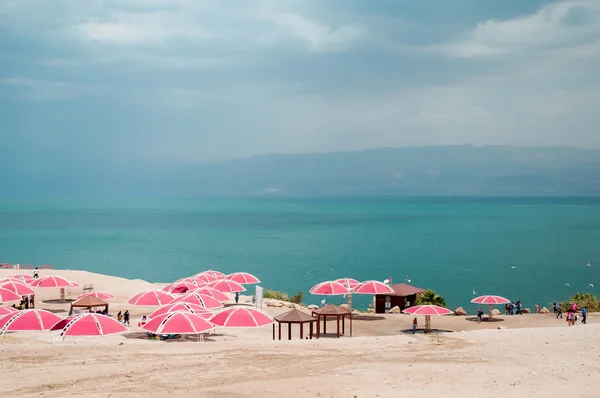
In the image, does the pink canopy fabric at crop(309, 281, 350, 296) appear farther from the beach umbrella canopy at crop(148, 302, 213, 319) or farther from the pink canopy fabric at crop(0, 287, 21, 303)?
the pink canopy fabric at crop(0, 287, 21, 303)

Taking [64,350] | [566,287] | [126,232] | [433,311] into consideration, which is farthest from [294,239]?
[64,350]

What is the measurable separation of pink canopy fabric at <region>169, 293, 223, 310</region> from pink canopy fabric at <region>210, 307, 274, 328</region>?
434 cm

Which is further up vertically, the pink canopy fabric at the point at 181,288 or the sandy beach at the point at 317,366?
the pink canopy fabric at the point at 181,288

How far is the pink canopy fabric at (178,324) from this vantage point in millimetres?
23562

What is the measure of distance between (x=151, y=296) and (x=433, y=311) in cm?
1379

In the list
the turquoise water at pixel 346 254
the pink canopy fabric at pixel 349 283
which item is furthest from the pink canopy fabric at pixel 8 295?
the turquoise water at pixel 346 254

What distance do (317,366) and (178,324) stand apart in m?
7.35

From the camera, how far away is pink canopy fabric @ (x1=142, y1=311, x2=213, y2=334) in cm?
2356

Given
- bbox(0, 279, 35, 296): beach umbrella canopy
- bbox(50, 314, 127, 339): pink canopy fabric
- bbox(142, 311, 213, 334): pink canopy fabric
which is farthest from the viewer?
bbox(0, 279, 35, 296): beach umbrella canopy

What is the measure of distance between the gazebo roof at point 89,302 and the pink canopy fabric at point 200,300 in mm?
3603

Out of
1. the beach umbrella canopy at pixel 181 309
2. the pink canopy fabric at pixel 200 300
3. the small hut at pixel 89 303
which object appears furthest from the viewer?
the small hut at pixel 89 303

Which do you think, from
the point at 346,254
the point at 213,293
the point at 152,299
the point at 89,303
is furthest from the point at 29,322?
the point at 346,254

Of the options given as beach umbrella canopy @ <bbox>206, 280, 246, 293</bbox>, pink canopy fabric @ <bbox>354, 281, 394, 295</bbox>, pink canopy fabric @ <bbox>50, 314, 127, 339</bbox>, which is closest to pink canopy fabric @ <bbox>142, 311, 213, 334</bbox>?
pink canopy fabric @ <bbox>50, 314, 127, 339</bbox>

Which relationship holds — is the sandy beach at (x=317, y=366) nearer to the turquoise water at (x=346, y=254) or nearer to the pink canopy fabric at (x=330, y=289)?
the pink canopy fabric at (x=330, y=289)
